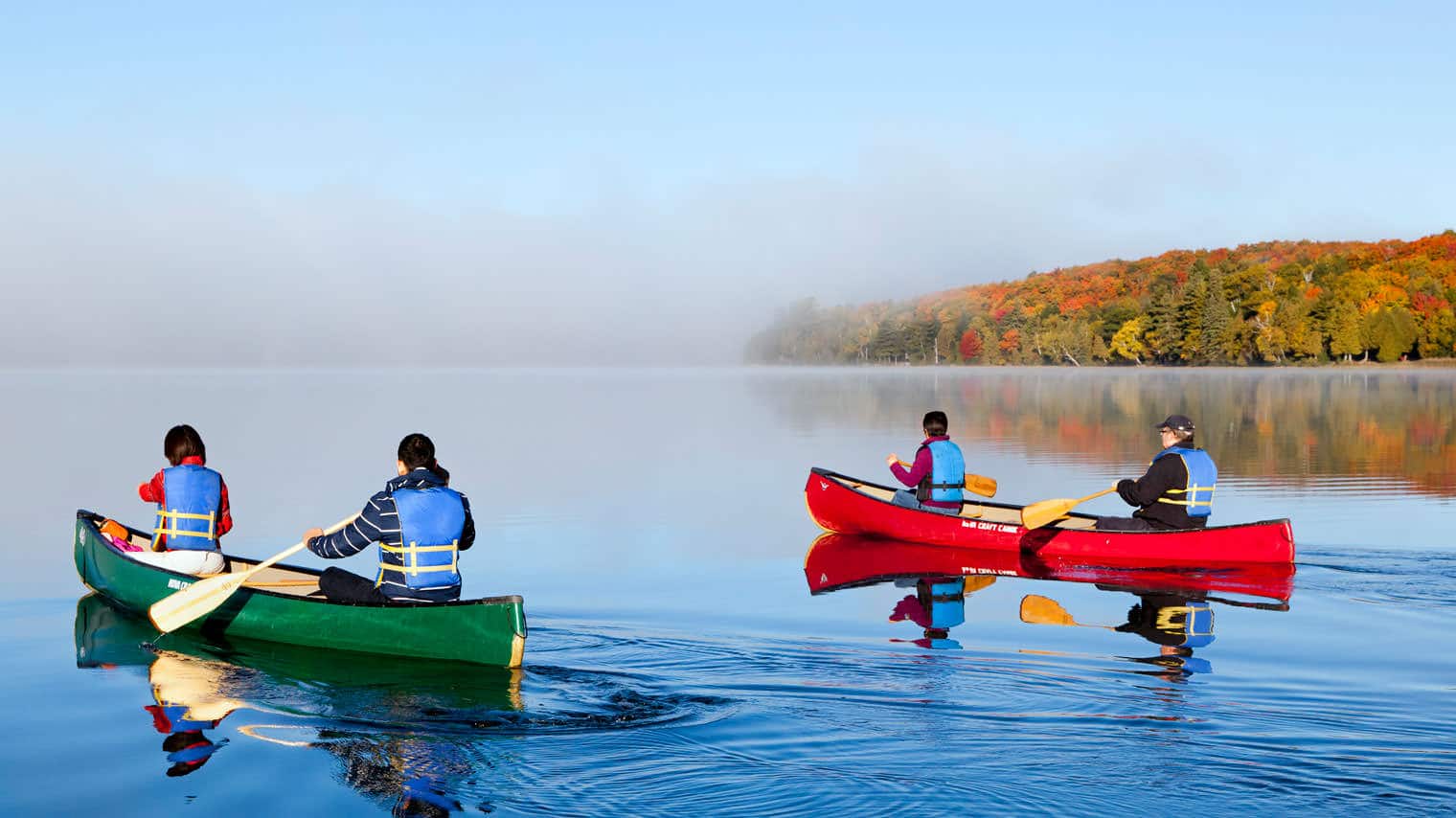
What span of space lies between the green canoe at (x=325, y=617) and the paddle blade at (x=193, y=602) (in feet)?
0.36

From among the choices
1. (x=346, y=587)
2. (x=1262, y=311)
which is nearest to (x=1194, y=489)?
(x=346, y=587)

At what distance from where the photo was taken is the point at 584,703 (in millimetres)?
8438

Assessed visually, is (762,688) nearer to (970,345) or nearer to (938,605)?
(938,605)

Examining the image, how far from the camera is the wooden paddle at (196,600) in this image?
10.4 meters

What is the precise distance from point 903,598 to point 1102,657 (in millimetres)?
3278

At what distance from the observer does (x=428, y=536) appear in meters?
9.25

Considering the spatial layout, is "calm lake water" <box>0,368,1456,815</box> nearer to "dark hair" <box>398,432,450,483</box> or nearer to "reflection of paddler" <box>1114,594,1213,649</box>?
"reflection of paddler" <box>1114,594,1213,649</box>

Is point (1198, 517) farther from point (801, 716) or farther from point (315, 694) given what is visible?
point (315, 694)

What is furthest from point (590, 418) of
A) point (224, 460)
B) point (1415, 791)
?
point (1415, 791)

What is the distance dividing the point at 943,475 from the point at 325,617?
869cm

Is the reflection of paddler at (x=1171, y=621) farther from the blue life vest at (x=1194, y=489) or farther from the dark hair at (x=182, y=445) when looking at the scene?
the dark hair at (x=182, y=445)

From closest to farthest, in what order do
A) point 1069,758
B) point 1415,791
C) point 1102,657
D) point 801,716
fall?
point 1415,791 → point 1069,758 → point 801,716 → point 1102,657

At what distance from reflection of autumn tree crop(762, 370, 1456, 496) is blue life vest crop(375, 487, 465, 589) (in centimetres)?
1813

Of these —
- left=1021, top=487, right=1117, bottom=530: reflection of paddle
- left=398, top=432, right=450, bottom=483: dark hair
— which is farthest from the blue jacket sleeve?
left=1021, top=487, right=1117, bottom=530: reflection of paddle
